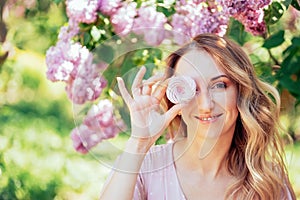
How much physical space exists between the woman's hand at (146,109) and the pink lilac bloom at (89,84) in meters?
0.13

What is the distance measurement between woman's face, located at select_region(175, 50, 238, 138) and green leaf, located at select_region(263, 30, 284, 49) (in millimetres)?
735

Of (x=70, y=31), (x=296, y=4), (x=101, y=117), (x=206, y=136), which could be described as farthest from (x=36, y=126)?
(x=206, y=136)

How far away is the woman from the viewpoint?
176cm

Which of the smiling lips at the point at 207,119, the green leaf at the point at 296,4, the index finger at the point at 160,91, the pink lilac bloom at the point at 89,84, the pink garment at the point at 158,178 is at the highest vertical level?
the index finger at the point at 160,91

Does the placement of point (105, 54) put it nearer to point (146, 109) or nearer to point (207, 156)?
point (146, 109)

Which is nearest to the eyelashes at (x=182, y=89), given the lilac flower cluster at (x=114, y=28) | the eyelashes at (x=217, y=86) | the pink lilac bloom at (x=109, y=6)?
the eyelashes at (x=217, y=86)

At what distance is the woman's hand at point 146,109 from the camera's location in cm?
173

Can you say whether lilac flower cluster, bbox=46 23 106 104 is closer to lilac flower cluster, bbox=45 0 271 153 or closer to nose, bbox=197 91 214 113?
lilac flower cluster, bbox=45 0 271 153

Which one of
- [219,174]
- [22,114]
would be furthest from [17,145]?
[219,174]

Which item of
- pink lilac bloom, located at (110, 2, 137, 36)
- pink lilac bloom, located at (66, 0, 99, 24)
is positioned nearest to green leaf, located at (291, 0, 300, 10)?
pink lilac bloom, located at (110, 2, 137, 36)

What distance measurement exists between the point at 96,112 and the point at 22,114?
5.39 ft

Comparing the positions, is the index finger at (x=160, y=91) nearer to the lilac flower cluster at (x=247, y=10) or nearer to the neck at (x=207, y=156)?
the neck at (x=207, y=156)

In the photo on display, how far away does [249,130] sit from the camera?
1950 mm

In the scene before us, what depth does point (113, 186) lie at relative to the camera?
183cm
